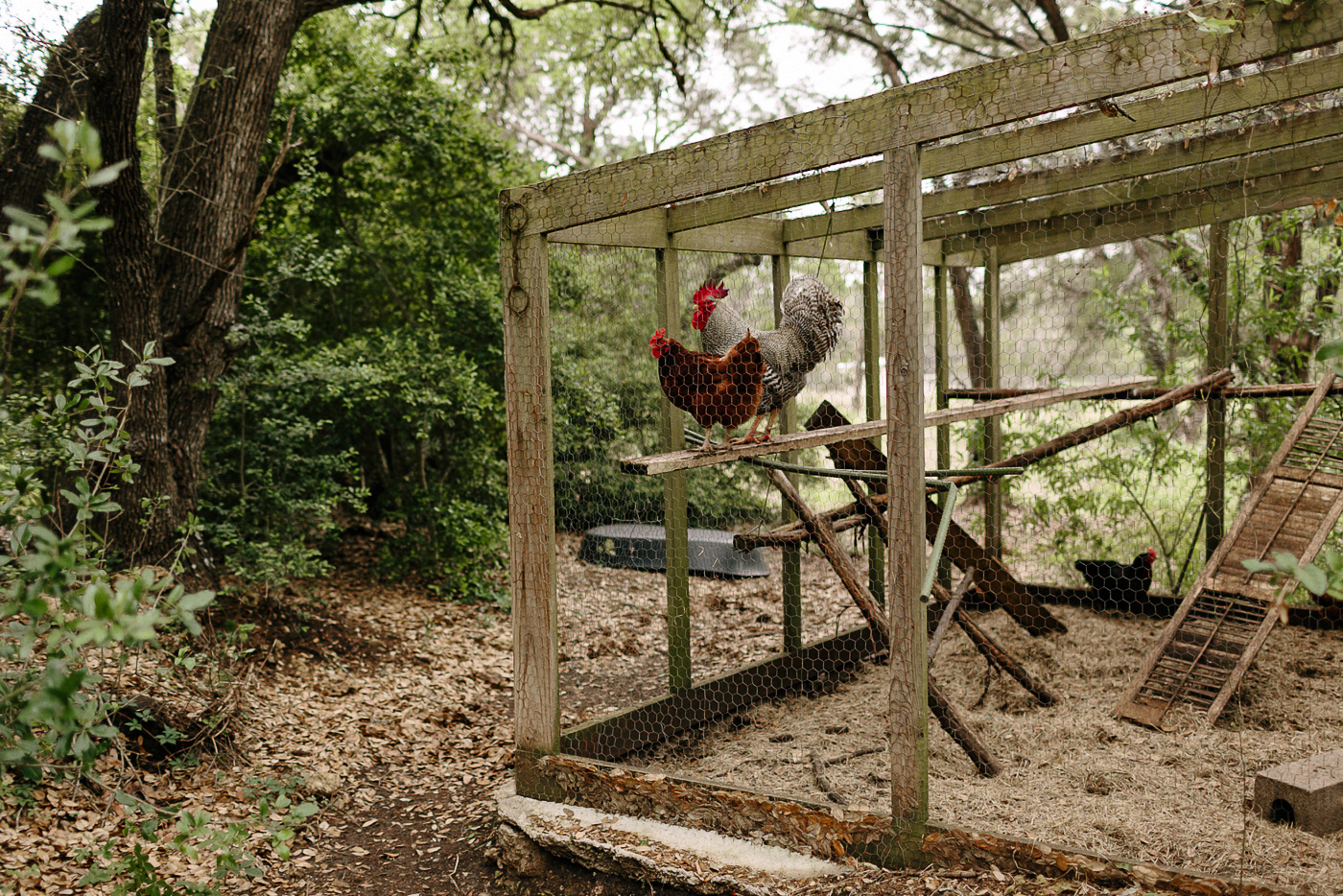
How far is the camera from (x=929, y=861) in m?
2.06

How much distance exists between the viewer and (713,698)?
11.8 ft

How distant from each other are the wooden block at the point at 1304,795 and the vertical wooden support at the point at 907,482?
120 centimetres

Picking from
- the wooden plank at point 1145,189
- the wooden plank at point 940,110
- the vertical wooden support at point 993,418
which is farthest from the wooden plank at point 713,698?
the wooden plank at point 1145,189

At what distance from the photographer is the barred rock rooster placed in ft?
9.07

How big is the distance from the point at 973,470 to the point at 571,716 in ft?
7.60

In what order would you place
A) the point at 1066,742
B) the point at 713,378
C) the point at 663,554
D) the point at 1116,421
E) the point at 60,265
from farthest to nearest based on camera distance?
the point at 663,554
the point at 1116,421
the point at 1066,742
the point at 713,378
the point at 60,265

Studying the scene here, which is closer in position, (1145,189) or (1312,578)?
(1312,578)

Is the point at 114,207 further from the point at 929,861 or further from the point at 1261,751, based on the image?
the point at 1261,751

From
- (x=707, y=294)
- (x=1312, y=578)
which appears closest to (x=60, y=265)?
(x=1312, y=578)

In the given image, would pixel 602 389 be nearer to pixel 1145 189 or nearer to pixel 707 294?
pixel 707 294

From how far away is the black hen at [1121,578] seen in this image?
4379 mm

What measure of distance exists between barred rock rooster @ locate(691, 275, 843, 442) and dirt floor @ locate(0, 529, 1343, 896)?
937 millimetres

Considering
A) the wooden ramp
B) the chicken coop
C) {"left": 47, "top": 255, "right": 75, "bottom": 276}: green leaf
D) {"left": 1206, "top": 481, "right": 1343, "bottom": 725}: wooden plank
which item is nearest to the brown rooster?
the chicken coop

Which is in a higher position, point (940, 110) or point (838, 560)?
point (940, 110)
